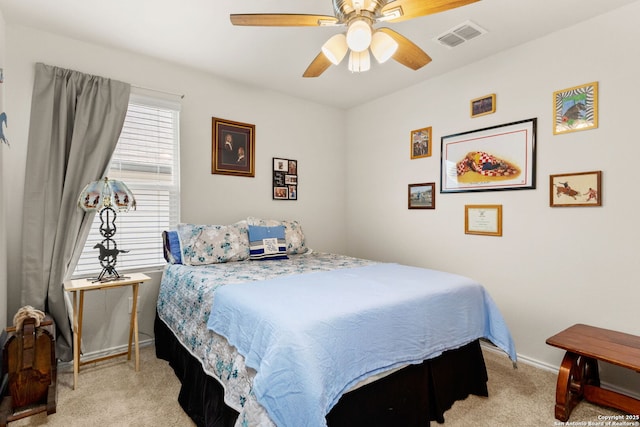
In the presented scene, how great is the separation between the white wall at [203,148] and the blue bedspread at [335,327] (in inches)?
59.0

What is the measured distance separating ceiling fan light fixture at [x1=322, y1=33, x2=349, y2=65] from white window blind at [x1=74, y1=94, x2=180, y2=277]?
1.71 m

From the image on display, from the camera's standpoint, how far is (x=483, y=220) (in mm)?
2965

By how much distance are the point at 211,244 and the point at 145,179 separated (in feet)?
2.78

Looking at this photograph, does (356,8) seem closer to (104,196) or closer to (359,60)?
(359,60)

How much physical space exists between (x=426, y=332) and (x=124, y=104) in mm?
2842

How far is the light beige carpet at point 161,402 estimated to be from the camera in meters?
1.92

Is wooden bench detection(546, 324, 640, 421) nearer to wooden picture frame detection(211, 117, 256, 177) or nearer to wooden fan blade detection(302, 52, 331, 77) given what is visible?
wooden fan blade detection(302, 52, 331, 77)

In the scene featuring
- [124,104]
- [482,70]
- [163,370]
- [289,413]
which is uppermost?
[482,70]

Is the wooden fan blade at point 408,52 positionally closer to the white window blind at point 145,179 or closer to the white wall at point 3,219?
the white window blind at point 145,179

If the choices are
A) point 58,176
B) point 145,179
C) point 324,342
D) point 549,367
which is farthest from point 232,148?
point 549,367

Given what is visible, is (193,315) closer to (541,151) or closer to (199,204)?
(199,204)

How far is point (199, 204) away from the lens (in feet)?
10.7

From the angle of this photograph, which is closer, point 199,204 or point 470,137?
point 470,137

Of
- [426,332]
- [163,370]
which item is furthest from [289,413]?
[163,370]
